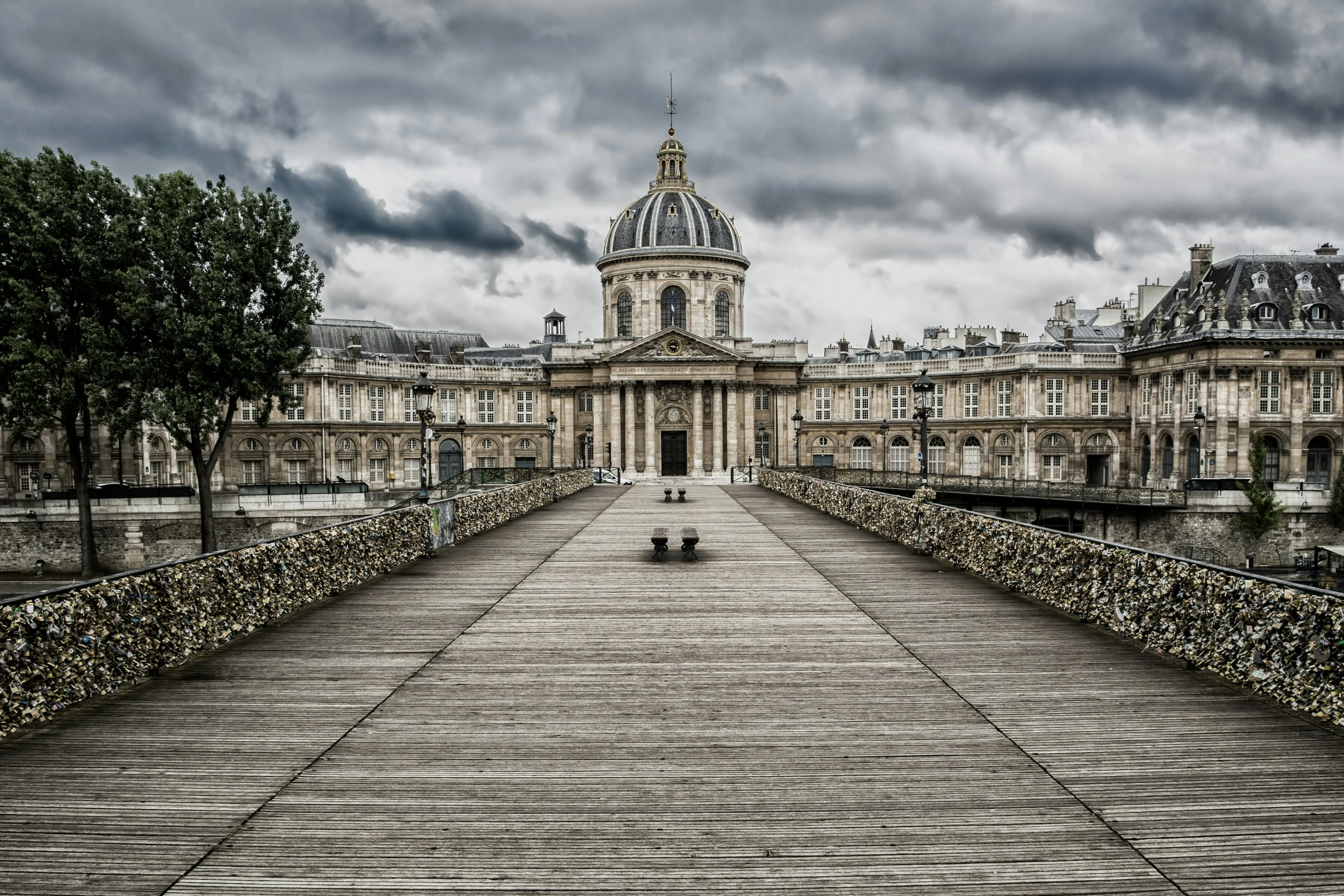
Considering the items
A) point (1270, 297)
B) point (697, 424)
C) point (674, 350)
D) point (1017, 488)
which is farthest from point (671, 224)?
point (1270, 297)

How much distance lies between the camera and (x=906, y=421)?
71.1m

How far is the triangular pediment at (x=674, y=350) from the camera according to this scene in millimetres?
64562

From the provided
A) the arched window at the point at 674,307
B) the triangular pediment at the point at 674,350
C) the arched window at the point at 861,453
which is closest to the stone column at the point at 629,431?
the triangular pediment at the point at 674,350

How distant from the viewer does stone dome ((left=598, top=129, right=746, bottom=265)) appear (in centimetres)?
7062

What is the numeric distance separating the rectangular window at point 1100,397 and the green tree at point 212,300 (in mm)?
51783

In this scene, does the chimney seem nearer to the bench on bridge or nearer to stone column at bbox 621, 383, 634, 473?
stone column at bbox 621, 383, 634, 473

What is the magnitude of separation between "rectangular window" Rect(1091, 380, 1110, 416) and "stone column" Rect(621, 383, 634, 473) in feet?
107

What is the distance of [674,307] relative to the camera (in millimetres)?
71312

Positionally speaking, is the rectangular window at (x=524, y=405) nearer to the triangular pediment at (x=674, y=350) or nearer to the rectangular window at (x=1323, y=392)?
the triangular pediment at (x=674, y=350)

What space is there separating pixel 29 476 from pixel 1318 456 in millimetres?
77132

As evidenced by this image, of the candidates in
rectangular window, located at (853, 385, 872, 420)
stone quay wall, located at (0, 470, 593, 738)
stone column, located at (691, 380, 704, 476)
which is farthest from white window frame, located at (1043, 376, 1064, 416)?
stone quay wall, located at (0, 470, 593, 738)

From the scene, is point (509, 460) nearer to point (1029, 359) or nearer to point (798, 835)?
point (1029, 359)

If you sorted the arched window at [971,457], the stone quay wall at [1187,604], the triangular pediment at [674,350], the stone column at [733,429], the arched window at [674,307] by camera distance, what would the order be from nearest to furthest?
the stone quay wall at [1187,604]
the triangular pediment at [674,350]
the stone column at [733,429]
the arched window at [971,457]
the arched window at [674,307]

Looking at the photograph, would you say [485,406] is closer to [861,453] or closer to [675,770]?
[861,453]
